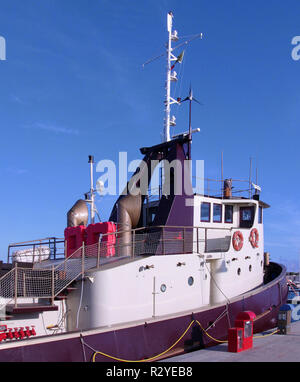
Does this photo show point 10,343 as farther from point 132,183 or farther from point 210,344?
point 132,183

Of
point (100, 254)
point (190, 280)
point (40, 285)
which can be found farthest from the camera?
point (100, 254)

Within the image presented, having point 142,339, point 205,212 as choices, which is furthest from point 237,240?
point 142,339

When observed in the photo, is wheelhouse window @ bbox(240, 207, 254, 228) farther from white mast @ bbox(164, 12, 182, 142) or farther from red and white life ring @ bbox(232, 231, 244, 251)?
white mast @ bbox(164, 12, 182, 142)

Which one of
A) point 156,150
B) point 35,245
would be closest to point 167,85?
point 156,150

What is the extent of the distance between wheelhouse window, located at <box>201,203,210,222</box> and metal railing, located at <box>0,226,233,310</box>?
0.45 metres

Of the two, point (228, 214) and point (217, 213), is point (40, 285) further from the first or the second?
point (228, 214)

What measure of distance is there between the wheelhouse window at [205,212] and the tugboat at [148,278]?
38 mm

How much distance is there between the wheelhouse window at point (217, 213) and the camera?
52.7 feet

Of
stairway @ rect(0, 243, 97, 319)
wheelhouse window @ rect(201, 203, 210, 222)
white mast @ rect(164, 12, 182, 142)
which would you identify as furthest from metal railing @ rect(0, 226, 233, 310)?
white mast @ rect(164, 12, 182, 142)

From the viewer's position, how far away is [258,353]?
38.7ft

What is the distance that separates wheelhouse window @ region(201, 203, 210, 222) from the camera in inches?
613

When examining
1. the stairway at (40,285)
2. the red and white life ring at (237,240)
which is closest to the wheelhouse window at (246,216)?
the red and white life ring at (237,240)

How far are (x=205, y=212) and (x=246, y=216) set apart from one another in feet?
7.58
